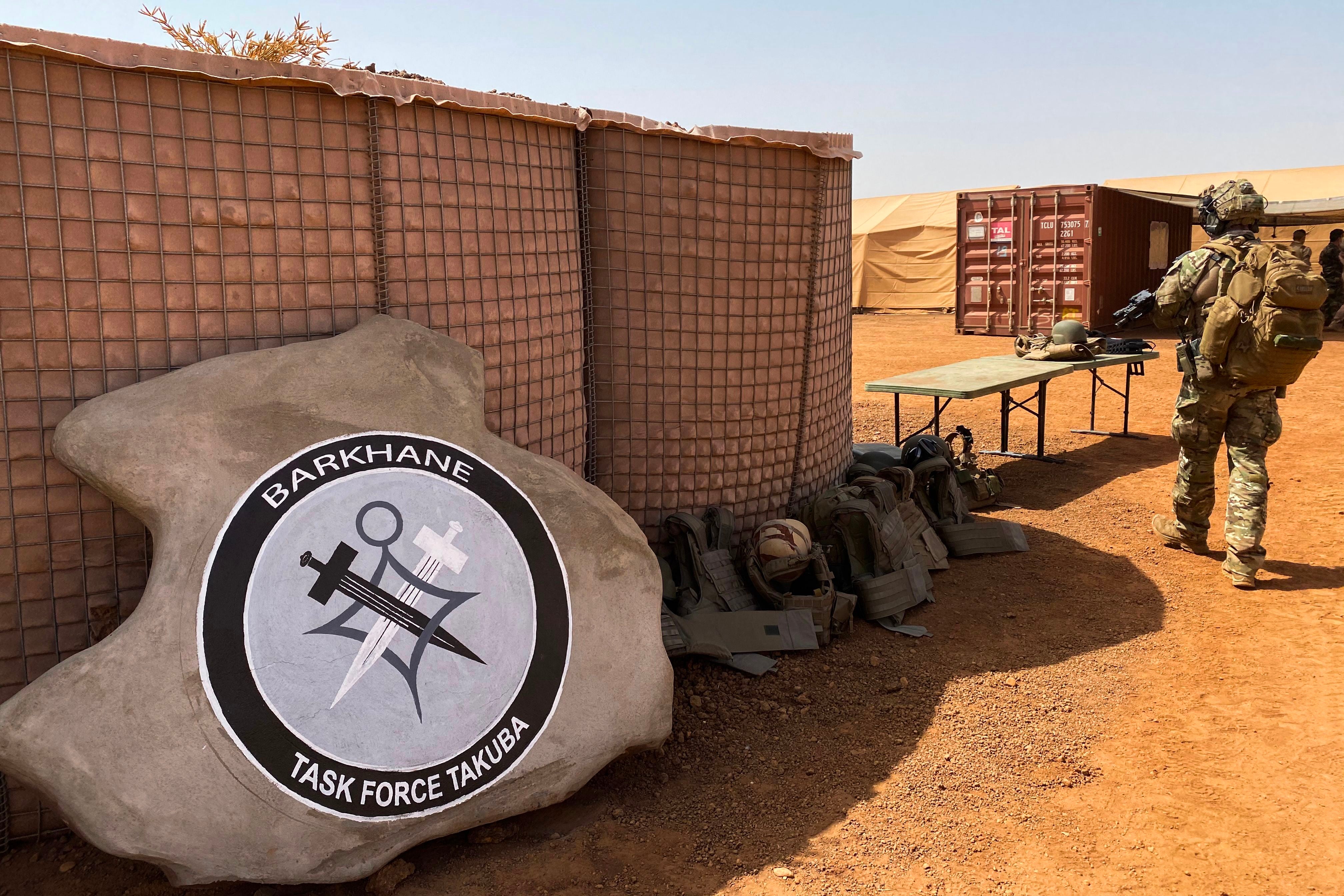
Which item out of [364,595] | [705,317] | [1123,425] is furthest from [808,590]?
[1123,425]

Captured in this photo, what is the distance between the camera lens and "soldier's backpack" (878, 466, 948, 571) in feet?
17.4

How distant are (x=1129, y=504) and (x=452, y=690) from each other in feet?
17.8

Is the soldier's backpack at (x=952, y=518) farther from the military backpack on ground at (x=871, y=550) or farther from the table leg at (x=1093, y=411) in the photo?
the table leg at (x=1093, y=411)

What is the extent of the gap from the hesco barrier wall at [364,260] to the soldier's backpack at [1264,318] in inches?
90.7

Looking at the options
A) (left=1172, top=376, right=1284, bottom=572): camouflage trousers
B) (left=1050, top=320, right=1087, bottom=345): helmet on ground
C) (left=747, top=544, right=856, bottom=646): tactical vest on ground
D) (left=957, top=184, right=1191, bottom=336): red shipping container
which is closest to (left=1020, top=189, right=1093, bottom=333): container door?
(left=957, top=184, right=1191, bottom=336): red shipping container

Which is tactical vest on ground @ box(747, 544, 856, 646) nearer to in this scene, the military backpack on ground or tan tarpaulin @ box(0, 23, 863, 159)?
the military backpack on ground

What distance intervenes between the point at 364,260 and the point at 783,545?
A: 225 centimetres

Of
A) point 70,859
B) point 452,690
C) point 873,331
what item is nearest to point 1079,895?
point 452,690

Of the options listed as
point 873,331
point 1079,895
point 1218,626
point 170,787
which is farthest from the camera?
point 873,331

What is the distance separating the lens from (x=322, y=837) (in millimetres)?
2713

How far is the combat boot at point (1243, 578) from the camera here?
5.25 meters

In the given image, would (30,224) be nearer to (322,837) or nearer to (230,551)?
(230,551)

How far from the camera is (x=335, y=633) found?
9.50 ft

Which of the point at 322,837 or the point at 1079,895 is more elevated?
the point at 322,837
